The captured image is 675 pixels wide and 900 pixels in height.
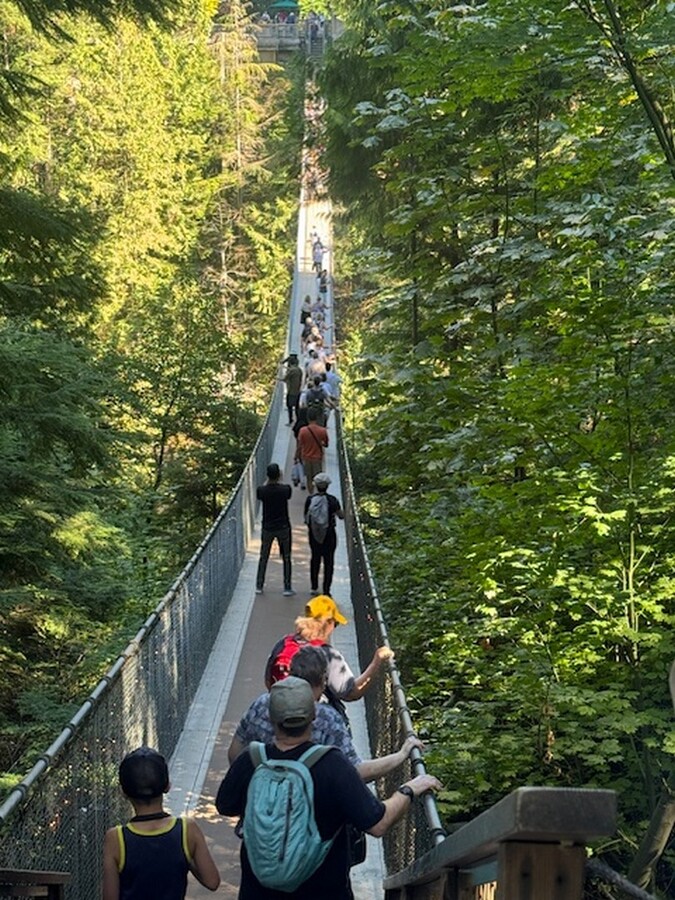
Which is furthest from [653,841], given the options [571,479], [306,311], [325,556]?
[306,311]

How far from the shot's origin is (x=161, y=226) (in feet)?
151

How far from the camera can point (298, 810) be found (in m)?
3.76

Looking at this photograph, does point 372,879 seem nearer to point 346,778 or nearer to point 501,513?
point 346,778

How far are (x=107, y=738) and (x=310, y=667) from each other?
7.06 feet

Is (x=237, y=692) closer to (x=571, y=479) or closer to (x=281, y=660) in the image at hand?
(x=571, y=479)

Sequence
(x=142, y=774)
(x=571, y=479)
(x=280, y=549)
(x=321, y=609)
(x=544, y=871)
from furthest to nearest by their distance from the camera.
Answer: (x=280, y=549)
(x=571, y=479)
(x=321, y=609)
(x=142, y=774)
(x=544, y=871)

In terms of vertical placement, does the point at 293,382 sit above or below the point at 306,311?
below

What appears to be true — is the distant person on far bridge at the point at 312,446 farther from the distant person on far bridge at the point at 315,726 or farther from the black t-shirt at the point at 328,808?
the black t-shirt at the point at 328,808

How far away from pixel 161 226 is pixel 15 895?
43010 mm

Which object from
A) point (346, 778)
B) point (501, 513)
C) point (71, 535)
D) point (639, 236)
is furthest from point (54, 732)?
point (346, 778)

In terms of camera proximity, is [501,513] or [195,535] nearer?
[501,513]

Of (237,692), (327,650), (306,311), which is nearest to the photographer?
(327,650)

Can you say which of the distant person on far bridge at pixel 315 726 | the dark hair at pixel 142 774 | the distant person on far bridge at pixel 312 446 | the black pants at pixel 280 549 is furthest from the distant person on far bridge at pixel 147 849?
the distant person on far bridge at pixel 312 446

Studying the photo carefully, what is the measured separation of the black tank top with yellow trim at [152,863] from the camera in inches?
158
